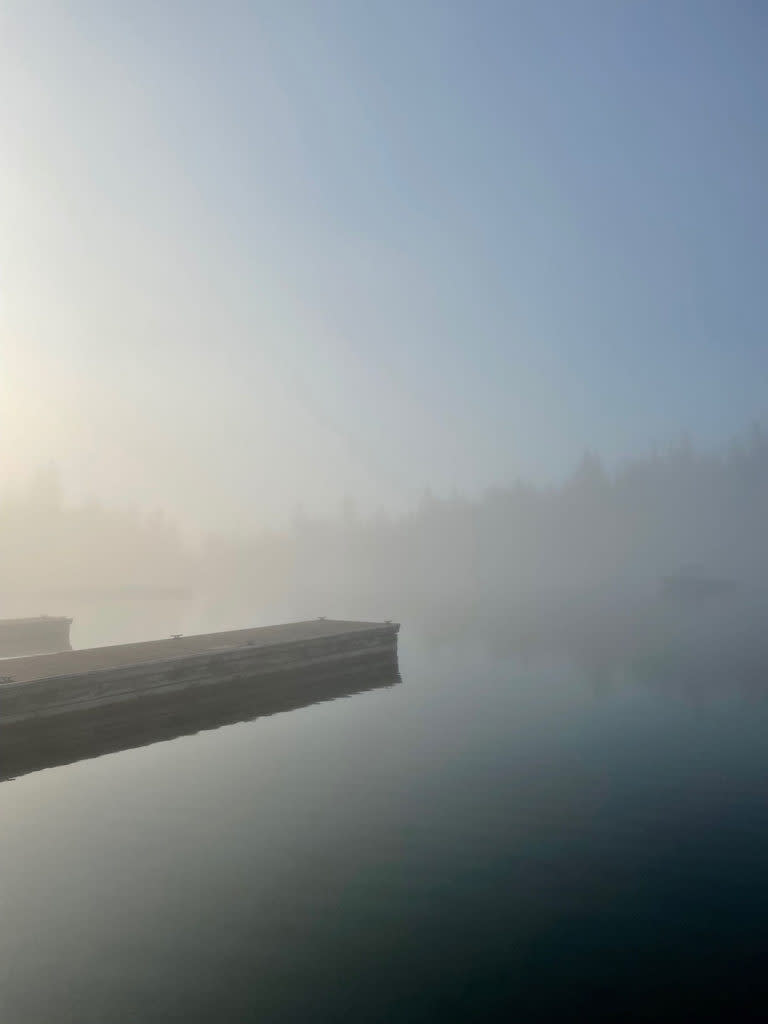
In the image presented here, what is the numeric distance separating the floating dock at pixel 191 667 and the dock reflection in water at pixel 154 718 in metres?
0.13

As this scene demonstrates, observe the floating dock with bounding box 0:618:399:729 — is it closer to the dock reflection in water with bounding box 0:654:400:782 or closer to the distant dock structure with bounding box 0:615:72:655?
the dock reflection in water with bounding box 0:654:400:782

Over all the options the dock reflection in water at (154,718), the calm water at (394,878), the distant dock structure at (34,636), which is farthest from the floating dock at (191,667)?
the distant dock structure at (34,636)

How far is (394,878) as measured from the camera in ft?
47.4

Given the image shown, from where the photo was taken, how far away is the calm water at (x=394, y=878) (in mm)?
10570

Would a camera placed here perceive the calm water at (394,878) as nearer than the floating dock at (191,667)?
Yes

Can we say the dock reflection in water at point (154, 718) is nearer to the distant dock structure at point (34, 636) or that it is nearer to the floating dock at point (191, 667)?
the floating dock at point (191, 667)

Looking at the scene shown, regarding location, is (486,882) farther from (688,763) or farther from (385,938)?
(688,763)

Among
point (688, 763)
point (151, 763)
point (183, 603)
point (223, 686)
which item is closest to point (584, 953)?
point (688, 763)

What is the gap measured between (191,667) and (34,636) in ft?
114

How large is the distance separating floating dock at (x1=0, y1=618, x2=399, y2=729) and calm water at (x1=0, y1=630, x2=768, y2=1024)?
4.17 metres

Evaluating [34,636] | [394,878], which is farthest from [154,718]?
[34,636]

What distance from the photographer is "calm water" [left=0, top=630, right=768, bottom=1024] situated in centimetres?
1057

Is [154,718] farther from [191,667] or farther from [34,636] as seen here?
[34,636]

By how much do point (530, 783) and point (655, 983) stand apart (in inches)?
391
